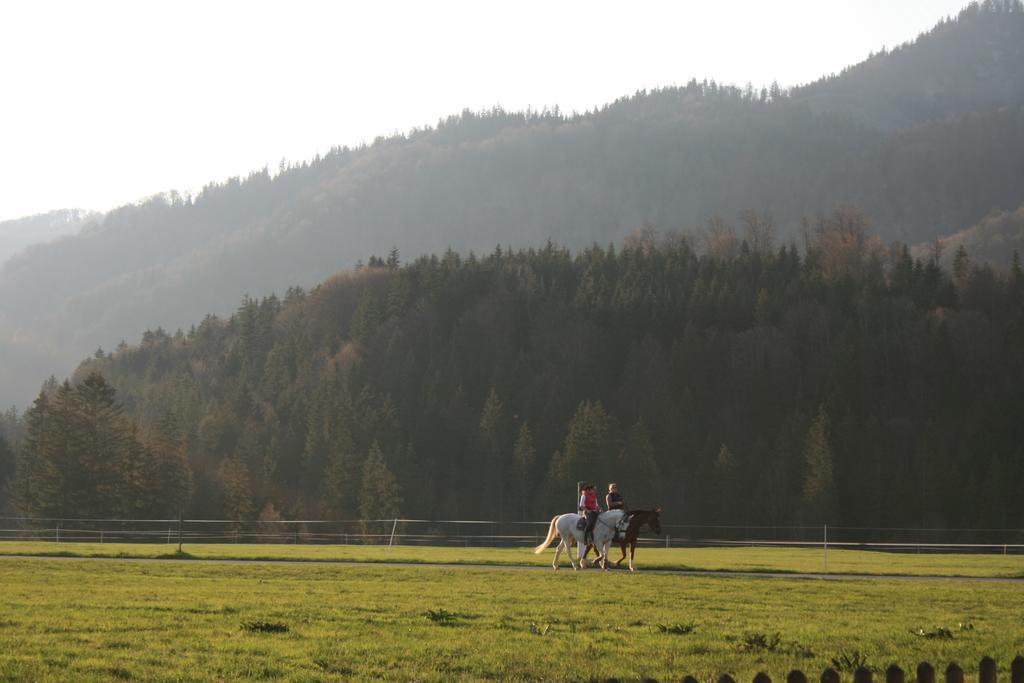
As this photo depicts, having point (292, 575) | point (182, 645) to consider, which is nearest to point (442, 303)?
point (292, 575)

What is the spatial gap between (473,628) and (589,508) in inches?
782

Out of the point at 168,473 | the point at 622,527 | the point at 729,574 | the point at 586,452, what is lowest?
the point at 729,574

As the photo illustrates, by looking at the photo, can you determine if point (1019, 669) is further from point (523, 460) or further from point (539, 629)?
point (523, 460)

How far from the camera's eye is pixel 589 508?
3906 cm

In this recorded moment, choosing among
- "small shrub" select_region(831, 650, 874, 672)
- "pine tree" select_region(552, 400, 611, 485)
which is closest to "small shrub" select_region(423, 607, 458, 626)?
"small shrub" select_region(831, 650, 874, 672)

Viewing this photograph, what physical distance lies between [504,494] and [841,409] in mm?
39269

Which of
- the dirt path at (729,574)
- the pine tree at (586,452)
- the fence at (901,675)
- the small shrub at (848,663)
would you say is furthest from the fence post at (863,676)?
the pine tree at (586,452)

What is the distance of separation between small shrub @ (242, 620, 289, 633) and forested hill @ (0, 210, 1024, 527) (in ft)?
264

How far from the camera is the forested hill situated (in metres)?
115

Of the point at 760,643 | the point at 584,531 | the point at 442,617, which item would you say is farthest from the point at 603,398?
the point at 760,643

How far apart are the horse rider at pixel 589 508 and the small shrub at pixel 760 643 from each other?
20306 mm

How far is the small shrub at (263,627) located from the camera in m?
18.6

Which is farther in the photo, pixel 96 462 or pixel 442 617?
pixel 96 462

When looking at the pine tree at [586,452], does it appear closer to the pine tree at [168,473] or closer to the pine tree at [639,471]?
the pine tree at [639,471]
